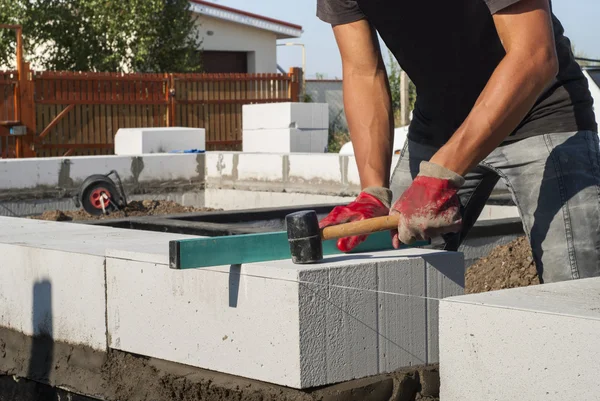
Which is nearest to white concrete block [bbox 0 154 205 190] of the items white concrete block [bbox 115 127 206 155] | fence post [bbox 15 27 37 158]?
white concrete block [bbox 115 127 206 155]

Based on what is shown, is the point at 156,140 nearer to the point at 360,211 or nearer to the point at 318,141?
the point at 318,141

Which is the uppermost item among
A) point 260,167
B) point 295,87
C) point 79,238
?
point 295,87

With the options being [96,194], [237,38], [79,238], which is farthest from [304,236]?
[237,38]

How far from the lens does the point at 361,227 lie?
3.06m

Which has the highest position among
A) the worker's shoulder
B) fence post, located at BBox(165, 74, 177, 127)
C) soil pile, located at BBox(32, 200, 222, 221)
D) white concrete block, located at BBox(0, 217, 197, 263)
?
fence post, located at BBox(165, 74, 177, 127)

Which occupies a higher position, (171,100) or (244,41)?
(244,41)

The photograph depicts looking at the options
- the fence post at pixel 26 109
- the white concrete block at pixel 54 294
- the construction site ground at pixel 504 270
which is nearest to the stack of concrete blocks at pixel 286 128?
the fence post at pixel 26 109

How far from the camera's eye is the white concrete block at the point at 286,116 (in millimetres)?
16000

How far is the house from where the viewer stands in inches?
1102

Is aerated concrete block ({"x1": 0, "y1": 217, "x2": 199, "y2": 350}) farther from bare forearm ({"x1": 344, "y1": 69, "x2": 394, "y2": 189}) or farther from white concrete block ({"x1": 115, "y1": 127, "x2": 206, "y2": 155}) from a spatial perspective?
white concrete block ({"x1": 115, "y1": 127, "x2": 206, "y2": 155})

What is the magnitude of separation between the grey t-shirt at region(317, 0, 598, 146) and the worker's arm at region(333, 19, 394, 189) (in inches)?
3.1

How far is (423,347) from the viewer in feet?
11.4

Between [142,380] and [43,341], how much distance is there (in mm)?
711

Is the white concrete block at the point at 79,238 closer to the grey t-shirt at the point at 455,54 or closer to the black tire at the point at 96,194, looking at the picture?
the grey t-shirt at the point at 455,54
